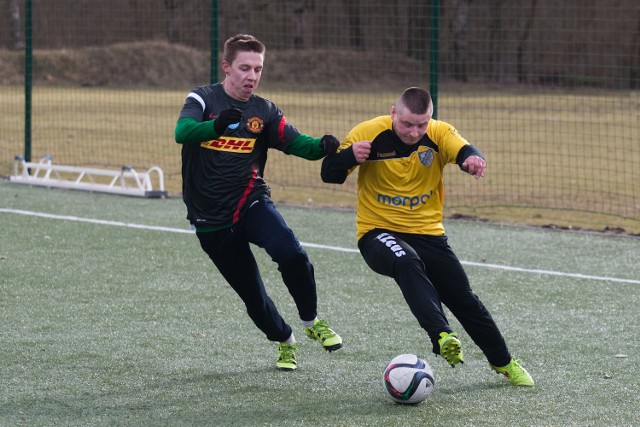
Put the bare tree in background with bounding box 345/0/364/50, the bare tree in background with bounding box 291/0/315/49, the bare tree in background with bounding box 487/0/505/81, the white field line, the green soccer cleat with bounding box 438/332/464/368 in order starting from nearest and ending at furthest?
the green soccer cleat with bounding box 438/332/464/368 < the white field line < the bare tree in background with bounding box 487/0/505/81 < the bare tree in background with bounding box 345/0/364/50 < the bare tree in background with bounding box 291/0/315/49

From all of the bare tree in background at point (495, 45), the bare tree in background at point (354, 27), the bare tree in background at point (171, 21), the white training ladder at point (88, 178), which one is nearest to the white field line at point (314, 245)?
the white training ladder at point (88, 178)

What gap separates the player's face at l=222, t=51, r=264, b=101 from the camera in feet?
19.3

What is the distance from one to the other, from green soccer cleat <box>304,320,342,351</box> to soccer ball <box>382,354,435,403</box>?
588 millimetres

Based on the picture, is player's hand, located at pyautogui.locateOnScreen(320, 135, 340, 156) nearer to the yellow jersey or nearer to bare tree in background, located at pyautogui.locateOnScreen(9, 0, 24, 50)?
the yellow jersey

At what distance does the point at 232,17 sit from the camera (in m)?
21.2

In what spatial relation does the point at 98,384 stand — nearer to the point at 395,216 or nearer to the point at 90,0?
the point at 395,216

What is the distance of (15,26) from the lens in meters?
18.7

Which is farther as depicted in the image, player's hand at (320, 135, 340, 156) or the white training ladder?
the white training ladder

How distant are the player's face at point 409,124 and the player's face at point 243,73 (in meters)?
0.81

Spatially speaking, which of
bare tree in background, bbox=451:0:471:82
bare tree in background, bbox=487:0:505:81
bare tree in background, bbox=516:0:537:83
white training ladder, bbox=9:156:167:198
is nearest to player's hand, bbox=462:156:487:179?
white training ladder, bbox=9:156:167:198

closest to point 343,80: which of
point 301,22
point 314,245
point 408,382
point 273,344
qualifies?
point 301,22

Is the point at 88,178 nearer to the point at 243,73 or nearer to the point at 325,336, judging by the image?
the point at 243,73

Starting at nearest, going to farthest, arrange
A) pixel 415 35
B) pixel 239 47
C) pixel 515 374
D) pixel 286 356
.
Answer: pixel 515 374, pixel 239 47, pixel 286 356, pixel 415 35

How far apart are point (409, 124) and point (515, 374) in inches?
54.6
